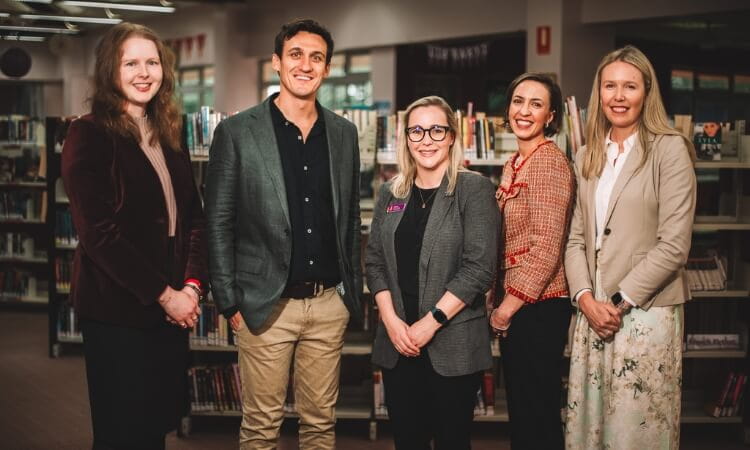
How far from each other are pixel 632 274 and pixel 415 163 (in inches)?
32.9

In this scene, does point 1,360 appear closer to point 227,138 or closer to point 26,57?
point 227,138

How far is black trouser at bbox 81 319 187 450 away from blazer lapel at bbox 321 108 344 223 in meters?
0.71

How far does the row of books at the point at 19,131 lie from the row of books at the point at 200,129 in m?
4.95

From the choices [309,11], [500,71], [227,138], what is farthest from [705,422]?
[309,11]

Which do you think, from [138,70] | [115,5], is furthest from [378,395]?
[115,5]

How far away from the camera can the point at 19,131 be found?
8820 mm

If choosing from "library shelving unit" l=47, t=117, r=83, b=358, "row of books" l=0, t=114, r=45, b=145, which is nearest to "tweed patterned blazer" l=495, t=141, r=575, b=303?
"library shelving unit" l=47, t=117, r=83, b=358

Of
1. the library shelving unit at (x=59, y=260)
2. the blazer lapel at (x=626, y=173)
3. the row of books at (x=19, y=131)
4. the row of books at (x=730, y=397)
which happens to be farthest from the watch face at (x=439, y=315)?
the row of books at (x=19, y=131)

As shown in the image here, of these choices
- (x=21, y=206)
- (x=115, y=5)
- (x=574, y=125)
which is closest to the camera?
(x=574, y=125)

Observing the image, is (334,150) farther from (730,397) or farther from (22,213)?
(22,213)

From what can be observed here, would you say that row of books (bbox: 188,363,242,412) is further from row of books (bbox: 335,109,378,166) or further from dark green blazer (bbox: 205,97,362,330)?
dark green blazer (bbox: 205,97,362,330)

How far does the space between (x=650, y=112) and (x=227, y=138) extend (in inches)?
56.8

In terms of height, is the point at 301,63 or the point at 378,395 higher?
the point at 301,63

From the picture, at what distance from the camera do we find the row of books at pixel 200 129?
15.0 ft
